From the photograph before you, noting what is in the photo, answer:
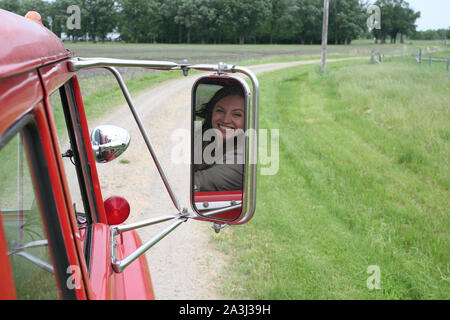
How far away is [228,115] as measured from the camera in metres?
2.05

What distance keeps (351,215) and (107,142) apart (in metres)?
4.22

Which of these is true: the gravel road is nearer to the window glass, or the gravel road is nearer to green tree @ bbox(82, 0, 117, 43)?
the window glass

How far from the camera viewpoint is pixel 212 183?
2.24 m

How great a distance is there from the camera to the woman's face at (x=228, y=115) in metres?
2.00

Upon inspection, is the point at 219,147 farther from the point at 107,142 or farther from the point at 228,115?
the point at 107,142

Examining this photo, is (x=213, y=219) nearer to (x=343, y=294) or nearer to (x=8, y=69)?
(x=8, y=69)

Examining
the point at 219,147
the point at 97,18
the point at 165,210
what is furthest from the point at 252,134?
the point at 97,18

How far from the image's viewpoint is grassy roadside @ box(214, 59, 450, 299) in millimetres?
4148

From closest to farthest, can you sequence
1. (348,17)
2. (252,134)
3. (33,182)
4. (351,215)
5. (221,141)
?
(33,182)
(252,134)
(221,141)
(351,215)
(348,17)

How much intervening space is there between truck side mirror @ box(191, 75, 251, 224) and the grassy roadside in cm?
197

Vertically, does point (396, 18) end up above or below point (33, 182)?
above

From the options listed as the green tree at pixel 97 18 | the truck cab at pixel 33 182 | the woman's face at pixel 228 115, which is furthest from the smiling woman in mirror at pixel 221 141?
the green tree at pixel 97 18
